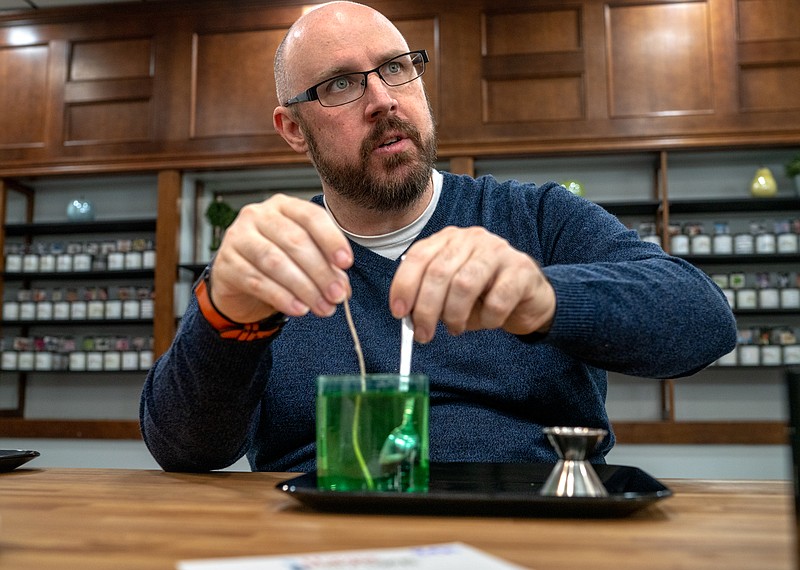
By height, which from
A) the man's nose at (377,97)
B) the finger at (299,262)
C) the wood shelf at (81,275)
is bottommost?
the finger at (299,262)

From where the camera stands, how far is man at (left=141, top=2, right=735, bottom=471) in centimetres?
79

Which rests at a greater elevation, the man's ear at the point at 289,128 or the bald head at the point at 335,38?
the bald head at the point at 335,38

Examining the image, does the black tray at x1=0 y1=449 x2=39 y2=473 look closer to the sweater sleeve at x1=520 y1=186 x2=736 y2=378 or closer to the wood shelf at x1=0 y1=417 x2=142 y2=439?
the sweater sleeve at x1=520 y1=186 x2=736 y2=378

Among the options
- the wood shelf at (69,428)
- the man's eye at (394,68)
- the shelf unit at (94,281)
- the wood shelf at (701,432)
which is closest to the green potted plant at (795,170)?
the wood shelf at (701,432)

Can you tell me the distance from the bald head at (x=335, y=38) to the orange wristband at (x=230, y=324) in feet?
2.25

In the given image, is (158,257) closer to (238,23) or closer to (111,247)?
(111,247)

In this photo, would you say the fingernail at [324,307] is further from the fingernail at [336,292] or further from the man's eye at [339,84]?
the man's eye at [339,84]

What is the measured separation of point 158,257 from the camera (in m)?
3.80

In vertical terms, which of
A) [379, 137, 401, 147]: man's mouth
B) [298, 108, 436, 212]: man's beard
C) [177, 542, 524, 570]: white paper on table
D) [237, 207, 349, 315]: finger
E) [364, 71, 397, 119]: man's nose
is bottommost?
[177, 542, 524, 570]: white paper on table

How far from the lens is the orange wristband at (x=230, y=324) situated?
2.97 ft

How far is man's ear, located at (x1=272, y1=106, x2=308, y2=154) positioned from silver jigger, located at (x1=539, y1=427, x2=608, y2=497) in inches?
44.5

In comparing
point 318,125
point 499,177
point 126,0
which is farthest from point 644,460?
point 126,0

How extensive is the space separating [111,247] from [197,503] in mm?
3463

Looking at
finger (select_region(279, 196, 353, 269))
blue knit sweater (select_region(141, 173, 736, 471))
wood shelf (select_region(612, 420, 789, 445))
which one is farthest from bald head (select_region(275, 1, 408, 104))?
wood shelf (select_region(612, 420, 789, 445))
